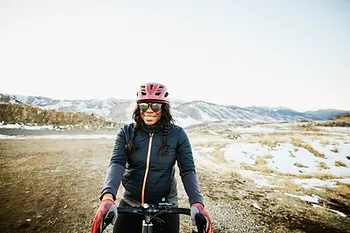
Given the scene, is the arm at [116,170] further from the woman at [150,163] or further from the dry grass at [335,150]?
the dry grass at [335,150]

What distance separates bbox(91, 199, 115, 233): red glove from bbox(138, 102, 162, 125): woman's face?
117cm

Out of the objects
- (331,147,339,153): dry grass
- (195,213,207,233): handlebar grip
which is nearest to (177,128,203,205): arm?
(195,213,207,233): handlebar grip

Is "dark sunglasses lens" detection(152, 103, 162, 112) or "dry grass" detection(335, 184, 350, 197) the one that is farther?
"dry grass" detection(335, 184, 350, 197)

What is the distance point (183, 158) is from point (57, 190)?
23.3 ft

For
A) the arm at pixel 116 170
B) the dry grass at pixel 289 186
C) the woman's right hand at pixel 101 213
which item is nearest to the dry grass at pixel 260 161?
the dry grass at pixel 289 186

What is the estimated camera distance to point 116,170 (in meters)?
2.71

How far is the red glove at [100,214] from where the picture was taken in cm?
193

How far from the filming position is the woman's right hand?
1.94 metres

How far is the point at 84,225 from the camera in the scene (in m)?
5.59

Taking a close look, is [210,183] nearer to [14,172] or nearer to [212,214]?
[212,214]

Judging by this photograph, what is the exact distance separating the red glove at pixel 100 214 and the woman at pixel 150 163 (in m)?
0.29

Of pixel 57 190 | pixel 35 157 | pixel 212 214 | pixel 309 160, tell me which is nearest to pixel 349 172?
pixel 309 160

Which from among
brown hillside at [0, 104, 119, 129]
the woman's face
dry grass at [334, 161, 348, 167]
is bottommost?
dry grass at [334, 161, 348, 167]

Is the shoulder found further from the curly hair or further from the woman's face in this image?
the woman's face
